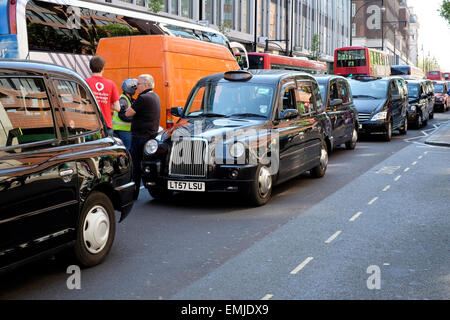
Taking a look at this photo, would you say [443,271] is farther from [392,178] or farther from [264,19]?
[264,19]

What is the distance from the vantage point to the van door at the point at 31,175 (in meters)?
4.07

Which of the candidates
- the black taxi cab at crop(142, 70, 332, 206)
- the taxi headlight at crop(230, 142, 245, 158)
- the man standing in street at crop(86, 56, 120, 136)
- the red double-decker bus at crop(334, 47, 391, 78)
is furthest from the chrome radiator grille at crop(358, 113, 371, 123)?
the red double-decker bus at crop(334, 47, 391, 78)

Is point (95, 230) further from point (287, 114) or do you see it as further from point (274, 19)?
point (274, 19)

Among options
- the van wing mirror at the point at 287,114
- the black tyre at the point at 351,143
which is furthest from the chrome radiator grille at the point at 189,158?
the black tyre at the point at 351,143

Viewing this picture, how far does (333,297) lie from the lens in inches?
172

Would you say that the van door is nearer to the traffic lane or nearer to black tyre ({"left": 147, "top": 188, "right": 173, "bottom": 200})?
the traffic lane

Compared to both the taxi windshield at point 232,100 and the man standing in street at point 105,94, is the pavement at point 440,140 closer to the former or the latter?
the taxi windshield at point 232,100

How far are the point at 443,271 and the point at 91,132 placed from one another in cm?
313

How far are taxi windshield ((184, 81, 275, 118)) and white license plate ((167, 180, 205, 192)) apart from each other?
1397mm

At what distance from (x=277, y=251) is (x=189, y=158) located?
2332 millimetres

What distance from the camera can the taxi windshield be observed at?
8.68 m

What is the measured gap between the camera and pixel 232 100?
8.85 metres

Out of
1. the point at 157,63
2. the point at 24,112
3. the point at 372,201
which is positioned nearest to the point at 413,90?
the point at 157,63

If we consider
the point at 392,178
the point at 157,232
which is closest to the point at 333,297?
the point at 157,232
